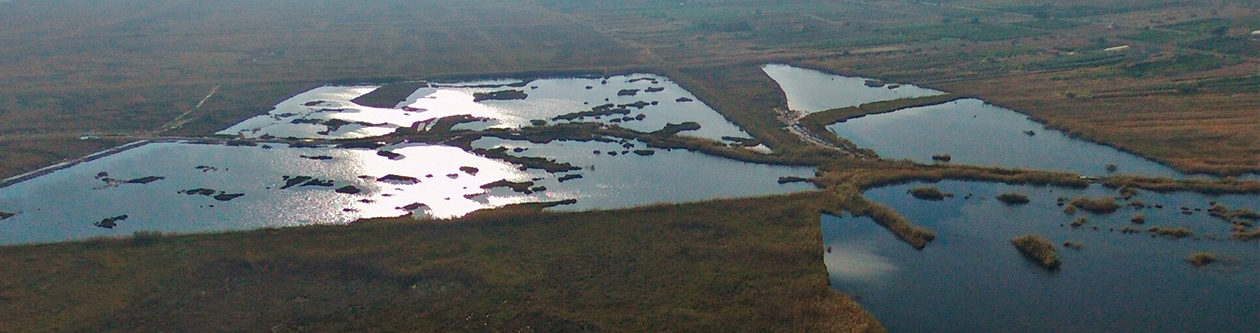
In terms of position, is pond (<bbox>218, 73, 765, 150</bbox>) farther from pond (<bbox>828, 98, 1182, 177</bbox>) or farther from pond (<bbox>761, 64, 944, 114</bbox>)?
pond (<bbox>828, 98, 1182, 177</bbox>)

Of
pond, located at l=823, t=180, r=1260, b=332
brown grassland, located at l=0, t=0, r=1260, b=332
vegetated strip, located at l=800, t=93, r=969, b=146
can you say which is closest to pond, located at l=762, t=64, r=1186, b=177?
vegetated strip, located at l=800, t=93, r=969, b=146

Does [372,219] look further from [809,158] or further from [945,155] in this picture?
[945,155]

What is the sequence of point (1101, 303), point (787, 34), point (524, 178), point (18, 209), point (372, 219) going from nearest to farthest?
point (1101, 303) → point (372, 219) → point (18, 209) → point (524, 178) → point (787, 34)

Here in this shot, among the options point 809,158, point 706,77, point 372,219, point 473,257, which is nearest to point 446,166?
point 372,219

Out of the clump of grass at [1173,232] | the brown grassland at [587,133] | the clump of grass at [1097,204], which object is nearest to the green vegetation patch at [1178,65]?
the brown grassland at [587,133]

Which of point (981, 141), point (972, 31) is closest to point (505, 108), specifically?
point (981, 141)

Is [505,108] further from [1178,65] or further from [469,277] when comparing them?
[1178,65]

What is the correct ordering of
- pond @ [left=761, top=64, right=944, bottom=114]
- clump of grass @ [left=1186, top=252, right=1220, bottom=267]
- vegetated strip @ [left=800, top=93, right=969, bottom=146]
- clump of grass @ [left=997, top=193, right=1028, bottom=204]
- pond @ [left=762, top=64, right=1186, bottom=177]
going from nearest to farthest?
clump of grass @ [left=1186, top=252, right=1220, bottom=267] < clump of grass @ [left=997, top=193, right=1028, bottom=204] < pond @ [left=762, top=64, right=1186, bottom=177] < vegetated strip @ [left=800, top=93, right=969, bottom=146] < pond @ [left=761, top=64, right=944, bottom=114]
